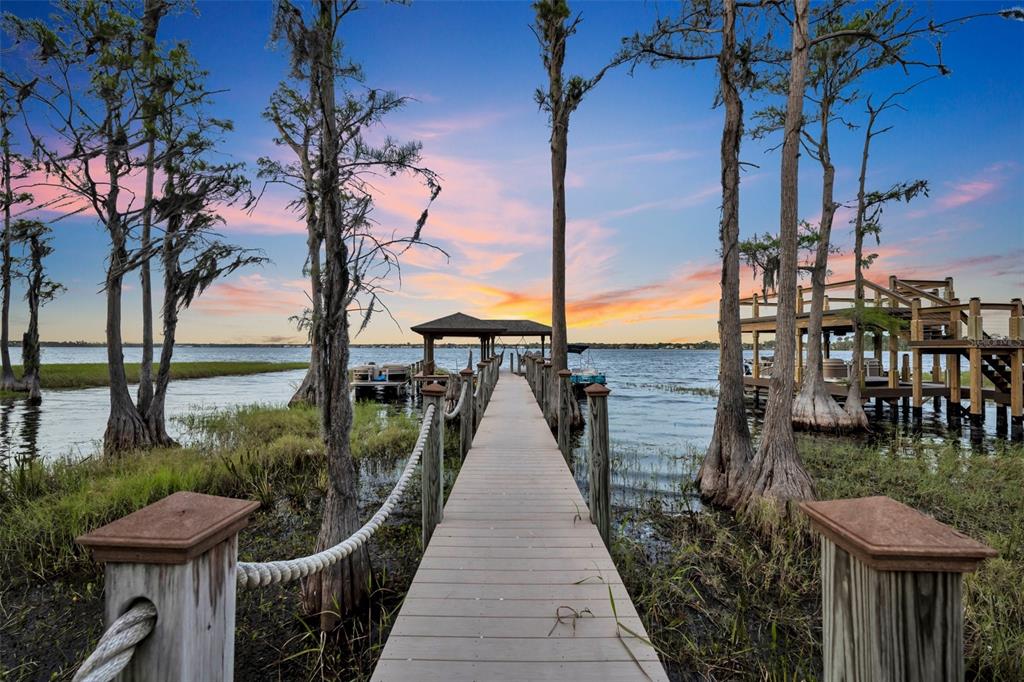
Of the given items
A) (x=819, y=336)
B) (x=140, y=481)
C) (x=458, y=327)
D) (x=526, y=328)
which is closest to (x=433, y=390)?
(x=140, y=481)

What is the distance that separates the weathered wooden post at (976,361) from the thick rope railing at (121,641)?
738 inches

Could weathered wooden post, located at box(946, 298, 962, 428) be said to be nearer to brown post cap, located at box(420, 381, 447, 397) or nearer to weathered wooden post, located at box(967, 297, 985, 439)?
weathered wooden post, located at box(967, 297, 985, 439)

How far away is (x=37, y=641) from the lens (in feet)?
12.6

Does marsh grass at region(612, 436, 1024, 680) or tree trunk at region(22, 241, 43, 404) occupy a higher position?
tree trunk at region(22, 241, 43, 404)

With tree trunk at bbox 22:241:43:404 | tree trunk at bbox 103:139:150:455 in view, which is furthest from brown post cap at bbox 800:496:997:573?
tree trunk at bbox 22:241:43:404

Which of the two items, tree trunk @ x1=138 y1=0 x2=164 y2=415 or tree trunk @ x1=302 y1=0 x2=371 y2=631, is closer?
tree trunk @ x1=302 y1=0 x2=371 y2=631

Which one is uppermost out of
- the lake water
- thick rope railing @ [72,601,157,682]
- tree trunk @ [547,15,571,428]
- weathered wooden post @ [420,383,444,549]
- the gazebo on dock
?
tree trunk @ [547,15,571,428]

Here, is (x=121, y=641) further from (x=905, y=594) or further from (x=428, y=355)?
(x=428, y=355)

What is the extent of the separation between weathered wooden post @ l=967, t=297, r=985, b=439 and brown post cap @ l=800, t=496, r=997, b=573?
A: 17270 millimetres

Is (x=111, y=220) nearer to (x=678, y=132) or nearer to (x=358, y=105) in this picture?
(x=358, y=105)

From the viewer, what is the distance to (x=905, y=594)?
1.06 m

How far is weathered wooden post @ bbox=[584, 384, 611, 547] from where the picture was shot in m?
4.34

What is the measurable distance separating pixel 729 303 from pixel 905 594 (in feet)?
24.0

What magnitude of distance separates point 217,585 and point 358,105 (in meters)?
4.37
